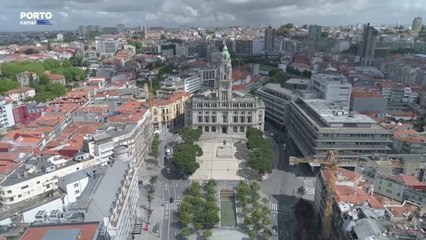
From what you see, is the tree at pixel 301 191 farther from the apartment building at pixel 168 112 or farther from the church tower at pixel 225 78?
the apartment building at pixel 168 112

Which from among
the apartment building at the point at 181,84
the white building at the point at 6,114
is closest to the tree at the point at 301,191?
the apartment building at the point at 181,84

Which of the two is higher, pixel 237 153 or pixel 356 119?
pixel 356 119

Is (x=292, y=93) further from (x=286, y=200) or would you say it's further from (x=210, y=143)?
(x=286, y=200)

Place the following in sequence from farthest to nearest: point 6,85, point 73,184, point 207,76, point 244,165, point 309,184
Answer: point 207,76
point 6,85
point 244,165
point 309,184
point 73,184

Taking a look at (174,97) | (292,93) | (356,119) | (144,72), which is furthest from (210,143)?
(144,72)

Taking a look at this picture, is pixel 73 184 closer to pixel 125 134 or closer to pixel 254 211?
pixel 125 134

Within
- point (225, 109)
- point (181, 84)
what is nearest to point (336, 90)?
point (225, 109)
